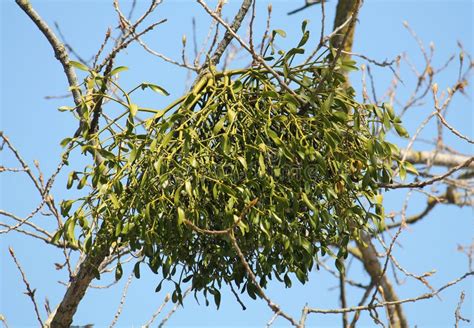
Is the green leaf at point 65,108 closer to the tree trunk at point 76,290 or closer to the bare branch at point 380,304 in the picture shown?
the tree trunk at point 76,290

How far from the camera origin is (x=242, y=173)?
2.45 meters

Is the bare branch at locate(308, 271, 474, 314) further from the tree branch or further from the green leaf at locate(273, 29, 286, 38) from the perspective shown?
the tree branch

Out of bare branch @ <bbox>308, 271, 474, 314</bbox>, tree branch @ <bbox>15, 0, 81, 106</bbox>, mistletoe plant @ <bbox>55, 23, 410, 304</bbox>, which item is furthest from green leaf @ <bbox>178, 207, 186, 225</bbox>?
tree branch @ <bbox>15, 0, 81, 106</bbox>

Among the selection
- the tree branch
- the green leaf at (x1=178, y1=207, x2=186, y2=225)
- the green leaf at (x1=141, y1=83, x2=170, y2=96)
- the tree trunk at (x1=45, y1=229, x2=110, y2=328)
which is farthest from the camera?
the tree branch

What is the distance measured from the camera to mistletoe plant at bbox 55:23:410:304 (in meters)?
2.41

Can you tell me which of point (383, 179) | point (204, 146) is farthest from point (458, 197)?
point (204, 146)

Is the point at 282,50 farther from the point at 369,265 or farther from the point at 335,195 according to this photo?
the point at 369,265

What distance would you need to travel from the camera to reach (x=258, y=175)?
2.40 m

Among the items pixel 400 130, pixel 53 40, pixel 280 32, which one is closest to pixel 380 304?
pixel 400 130

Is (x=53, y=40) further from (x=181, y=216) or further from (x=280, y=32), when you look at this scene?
(x=181, y=216)

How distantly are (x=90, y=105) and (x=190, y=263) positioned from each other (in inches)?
22.7

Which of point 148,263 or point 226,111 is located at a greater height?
point 226,111

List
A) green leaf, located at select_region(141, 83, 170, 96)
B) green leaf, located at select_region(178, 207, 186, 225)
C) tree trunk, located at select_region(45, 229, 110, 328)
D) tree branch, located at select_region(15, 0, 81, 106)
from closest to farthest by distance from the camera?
green leaf, located at select_region(178, 207, 186, 225), green leaf, located at select_region(141, 83, 170, 96), tree trunk, located at select_region(45, 229, 110, 328), tree branch, located at select_region(15, 0, 81, 106)

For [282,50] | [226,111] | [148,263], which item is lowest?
[148,263]
